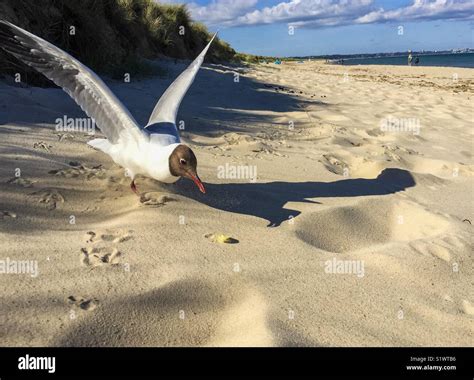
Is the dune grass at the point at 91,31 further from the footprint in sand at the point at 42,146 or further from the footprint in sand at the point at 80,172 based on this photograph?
the footprint in sand at the point at 80,172

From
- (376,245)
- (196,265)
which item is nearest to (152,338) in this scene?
(196,265)

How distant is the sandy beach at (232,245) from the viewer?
6.30 ft

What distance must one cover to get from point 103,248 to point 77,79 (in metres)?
1.38

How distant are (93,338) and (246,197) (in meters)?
1.82

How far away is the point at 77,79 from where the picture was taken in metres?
3.17

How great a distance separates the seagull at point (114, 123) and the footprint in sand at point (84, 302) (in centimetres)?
110

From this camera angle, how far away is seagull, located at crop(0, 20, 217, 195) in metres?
2.90

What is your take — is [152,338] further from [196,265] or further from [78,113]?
[78,113]

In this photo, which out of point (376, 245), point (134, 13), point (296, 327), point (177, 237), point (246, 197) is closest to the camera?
point (296, 327)
